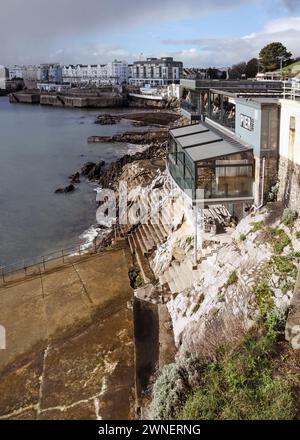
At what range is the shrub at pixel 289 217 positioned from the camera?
37.1ft

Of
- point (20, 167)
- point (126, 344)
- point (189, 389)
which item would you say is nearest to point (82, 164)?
point (20, 167)

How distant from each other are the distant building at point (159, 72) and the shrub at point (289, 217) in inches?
5732

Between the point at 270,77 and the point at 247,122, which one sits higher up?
the point at 270,77

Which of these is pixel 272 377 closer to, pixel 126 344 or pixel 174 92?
pixel 126 344

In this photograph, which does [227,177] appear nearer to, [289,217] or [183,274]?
[289,217]

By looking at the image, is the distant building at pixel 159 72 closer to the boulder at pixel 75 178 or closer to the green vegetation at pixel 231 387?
the boulder at pixel 75 178

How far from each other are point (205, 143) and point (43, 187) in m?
22.9

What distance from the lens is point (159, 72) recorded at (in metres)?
159

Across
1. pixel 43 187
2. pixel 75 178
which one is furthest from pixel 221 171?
pixel 75 178

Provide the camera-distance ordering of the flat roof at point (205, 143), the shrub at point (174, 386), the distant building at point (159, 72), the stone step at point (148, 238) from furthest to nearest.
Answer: the distant building at point (159, 72) → the stone step at point (148, 238) → the flat roof at point (205, 143) → the shrub at point (174, 386)

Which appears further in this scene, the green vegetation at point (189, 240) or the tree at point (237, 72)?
the tree at point (237, 72)

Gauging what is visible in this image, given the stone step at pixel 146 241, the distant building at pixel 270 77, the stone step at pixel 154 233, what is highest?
the distant building at pixel 270 77

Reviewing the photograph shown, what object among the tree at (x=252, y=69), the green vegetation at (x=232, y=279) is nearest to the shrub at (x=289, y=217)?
the green vegetation at (x=232, y=279)

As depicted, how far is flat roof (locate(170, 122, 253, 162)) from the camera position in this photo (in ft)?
42.9
